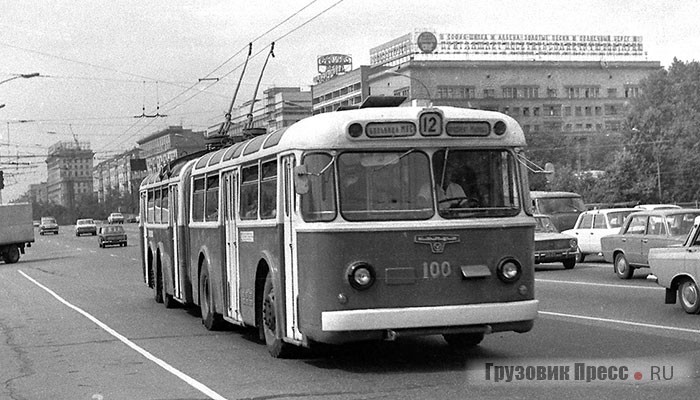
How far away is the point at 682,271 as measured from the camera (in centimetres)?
1512

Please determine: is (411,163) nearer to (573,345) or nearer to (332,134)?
(332,134)

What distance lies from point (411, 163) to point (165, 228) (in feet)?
32.3

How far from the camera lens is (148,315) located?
19.0m

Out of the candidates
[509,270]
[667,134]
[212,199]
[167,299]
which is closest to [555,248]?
[167,299]

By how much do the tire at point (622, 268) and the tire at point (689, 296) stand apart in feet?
24.6

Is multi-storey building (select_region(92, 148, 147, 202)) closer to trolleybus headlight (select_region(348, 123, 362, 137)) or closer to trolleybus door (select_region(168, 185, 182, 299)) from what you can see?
trolleybus door (select_region(168, 185, 182, 299))

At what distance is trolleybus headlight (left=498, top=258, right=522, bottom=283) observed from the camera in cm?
1068

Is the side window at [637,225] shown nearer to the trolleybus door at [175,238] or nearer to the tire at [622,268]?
the tire at [622,268]

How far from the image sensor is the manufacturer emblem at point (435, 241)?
10.5 metres

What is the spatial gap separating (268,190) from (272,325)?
4.96 feet

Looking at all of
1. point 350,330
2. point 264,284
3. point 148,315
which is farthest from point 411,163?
point 148,315

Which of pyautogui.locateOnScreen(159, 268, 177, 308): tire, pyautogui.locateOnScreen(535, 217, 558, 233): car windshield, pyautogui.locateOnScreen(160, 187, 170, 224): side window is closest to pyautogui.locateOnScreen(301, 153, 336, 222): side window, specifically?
pyautogui.locateOnScreen(160, 187, 170, 224): side window

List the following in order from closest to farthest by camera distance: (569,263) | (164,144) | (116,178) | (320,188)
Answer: (320,188), (569,263), (164,144), (116,178)

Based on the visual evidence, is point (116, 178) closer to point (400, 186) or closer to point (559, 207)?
point (559, 207)
